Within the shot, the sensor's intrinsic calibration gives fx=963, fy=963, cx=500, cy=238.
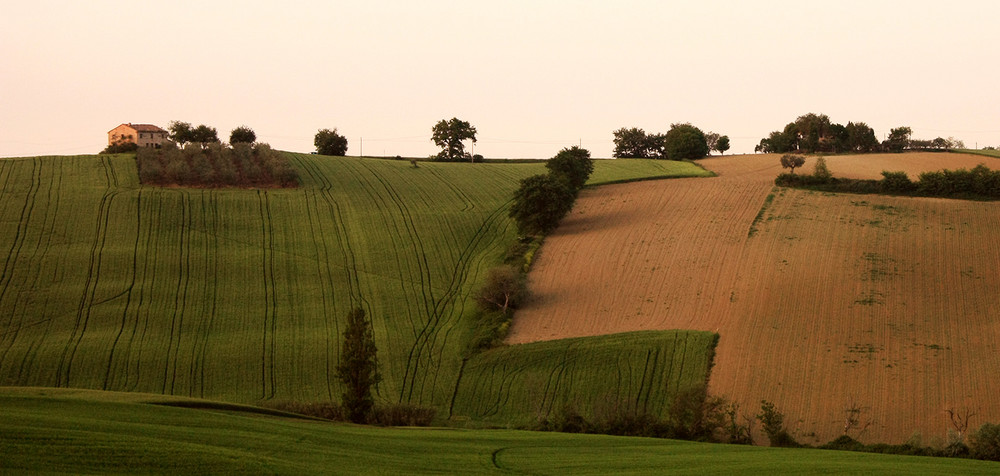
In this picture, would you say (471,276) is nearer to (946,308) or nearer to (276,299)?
(276,299)

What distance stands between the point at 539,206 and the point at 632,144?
6024cm

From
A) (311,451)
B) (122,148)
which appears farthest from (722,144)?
(311,451)

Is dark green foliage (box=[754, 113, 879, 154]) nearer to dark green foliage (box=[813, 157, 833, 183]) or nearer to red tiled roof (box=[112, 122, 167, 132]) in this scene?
dark green foliage (box=[813, 157, 833, 183])

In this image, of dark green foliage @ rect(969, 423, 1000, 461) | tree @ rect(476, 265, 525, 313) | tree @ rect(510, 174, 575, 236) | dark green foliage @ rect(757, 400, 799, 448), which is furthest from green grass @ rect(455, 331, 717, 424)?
tree @ rect(510, 174, 575, 236)

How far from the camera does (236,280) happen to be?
69375mm

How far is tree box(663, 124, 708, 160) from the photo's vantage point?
426 feet

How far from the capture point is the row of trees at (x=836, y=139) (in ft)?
444

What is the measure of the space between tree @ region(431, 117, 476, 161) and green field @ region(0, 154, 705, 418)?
98.4ft

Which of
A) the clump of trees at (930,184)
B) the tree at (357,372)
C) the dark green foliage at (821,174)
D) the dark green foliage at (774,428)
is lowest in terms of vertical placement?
the dark green foliage at (774,428)

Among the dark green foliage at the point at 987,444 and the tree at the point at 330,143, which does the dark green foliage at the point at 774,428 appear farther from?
the tree at the point at 330,143

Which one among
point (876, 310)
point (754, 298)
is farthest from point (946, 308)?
point (754, 298)

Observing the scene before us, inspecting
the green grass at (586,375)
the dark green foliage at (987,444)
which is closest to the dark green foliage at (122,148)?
the green grass at (586,375)

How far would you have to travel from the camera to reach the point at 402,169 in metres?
111

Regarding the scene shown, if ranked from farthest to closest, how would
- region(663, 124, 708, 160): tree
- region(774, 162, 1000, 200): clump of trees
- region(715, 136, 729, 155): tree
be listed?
region(715, 136, 729, 155): tree → region(663, 124, 708, 160): tree → region(774, 162, 1000, 200): clump of trees
